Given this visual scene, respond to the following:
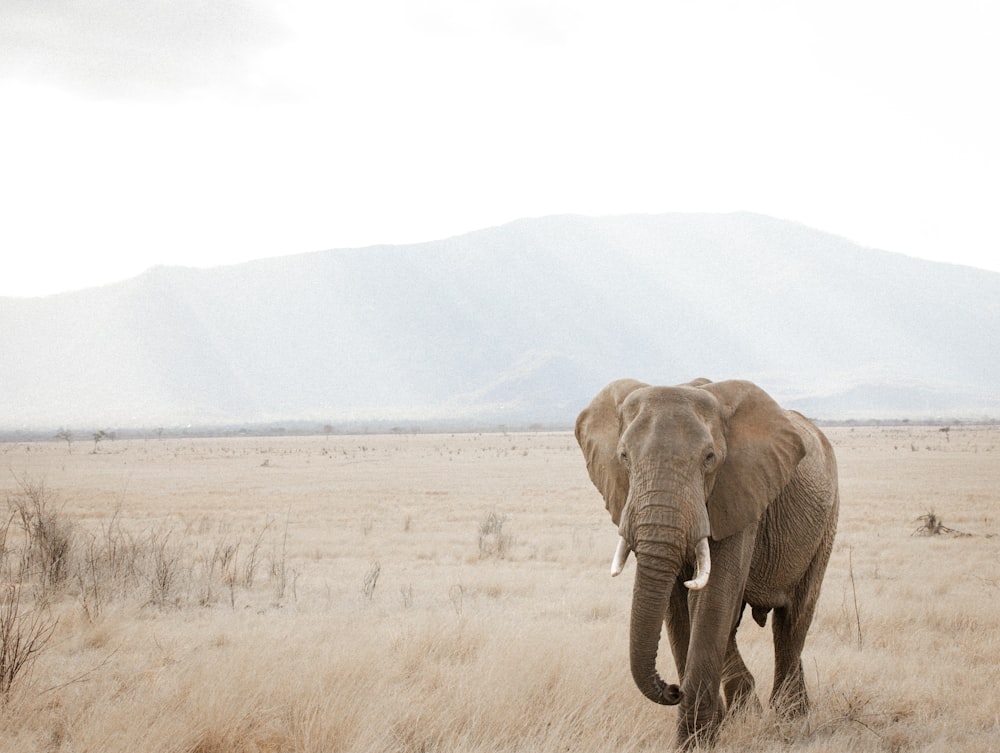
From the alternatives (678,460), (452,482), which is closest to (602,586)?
(678,460)

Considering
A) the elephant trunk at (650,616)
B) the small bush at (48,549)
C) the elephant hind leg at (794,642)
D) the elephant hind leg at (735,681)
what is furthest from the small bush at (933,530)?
the small bush at (48,549)

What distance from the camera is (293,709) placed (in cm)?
527

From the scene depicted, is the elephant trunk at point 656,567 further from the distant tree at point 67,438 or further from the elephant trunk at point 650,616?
the distant tree at point 67,438

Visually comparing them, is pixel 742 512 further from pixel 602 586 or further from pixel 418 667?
pixel 602 586

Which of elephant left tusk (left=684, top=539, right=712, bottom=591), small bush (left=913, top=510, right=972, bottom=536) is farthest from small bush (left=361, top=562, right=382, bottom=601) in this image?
small bush (left=913, top=510, right=972, bottom=536)

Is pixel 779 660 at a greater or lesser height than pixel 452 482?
greater

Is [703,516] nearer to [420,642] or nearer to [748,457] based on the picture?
[748,457]

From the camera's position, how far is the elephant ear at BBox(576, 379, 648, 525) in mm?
5305

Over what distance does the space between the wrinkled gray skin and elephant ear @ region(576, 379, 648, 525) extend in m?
0.01

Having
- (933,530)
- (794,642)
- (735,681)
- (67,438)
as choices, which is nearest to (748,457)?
(735,681)

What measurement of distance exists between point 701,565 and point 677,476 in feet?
1.70

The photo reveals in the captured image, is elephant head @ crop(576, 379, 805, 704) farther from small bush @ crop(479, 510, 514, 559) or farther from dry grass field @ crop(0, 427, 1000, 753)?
small bush @ crop(479, 510, 514, 559)

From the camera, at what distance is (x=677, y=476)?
4.69m

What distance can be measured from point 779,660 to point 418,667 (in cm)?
291
